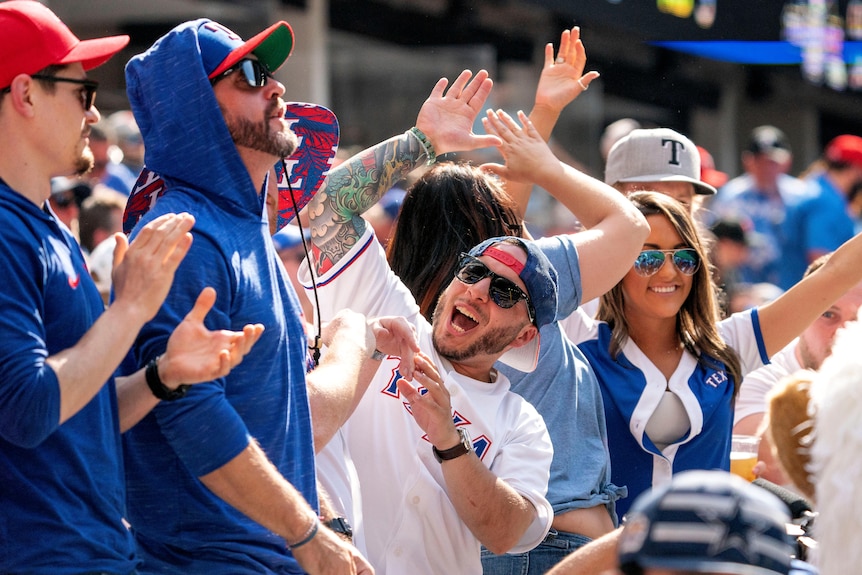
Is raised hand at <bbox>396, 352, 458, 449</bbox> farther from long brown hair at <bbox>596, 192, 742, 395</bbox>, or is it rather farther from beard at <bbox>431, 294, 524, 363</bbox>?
long brown hair at <bbox>596, 192, 742, 395</bbox>

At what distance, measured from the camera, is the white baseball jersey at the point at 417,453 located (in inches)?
127

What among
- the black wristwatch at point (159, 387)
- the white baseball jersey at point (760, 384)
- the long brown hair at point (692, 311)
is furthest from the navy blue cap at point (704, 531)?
the white baseball jersey at point (760, 384)

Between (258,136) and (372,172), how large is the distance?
859 mm

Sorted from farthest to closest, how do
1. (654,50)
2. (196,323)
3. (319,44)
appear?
(654,50)
(319,44)
(196,323)

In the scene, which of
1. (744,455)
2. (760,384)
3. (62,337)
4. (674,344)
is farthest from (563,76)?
(62,337)

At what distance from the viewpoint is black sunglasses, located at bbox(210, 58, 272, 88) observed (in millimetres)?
2768

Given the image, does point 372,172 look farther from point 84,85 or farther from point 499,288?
point 84,85

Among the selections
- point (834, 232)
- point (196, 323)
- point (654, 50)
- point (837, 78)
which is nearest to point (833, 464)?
point (196, 323)

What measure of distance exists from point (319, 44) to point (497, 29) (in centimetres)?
355

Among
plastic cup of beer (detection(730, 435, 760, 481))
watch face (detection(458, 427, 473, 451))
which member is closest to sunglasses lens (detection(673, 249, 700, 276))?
plastic cup of beer (detection(730, 435, 760, 481))

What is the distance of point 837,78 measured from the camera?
50.8ft

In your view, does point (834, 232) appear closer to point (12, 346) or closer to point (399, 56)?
point (399, 56)

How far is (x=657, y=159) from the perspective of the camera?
16.1ft

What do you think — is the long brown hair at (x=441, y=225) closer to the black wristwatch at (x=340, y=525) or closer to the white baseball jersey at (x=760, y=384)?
the black wristwatch at (x=340, y=525)
